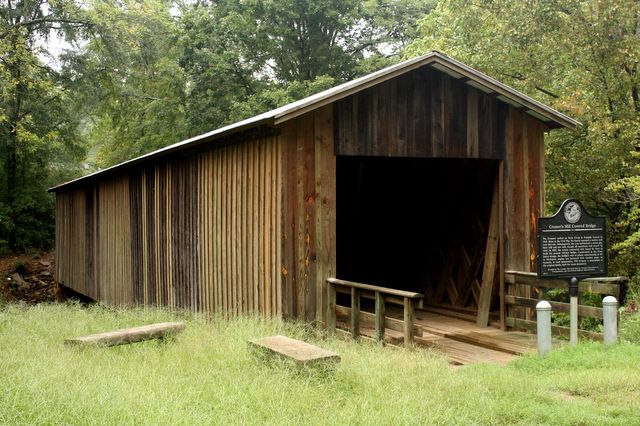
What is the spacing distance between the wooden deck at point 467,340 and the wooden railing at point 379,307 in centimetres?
29

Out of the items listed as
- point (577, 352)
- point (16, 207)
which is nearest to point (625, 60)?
point (577, 352)

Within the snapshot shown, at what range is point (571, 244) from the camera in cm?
781

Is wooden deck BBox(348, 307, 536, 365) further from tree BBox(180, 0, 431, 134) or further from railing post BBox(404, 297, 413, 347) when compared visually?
tree BBox(180, 0, 431, 134)

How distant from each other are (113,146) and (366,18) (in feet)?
41.3

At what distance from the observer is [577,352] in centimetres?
716

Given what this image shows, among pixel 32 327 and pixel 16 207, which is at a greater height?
pixel 16 207

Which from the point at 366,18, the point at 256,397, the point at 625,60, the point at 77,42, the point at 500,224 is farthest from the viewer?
the point at 366,18

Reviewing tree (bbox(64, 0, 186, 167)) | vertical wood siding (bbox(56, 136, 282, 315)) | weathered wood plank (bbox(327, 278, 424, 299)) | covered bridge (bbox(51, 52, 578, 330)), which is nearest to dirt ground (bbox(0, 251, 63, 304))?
vertical wood siding (bbox(56, 136, 282, 315))

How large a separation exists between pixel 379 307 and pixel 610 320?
2.60 m

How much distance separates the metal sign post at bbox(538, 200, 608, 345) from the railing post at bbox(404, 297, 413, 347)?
1.54 m

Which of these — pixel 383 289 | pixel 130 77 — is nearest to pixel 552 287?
pixel 383 289

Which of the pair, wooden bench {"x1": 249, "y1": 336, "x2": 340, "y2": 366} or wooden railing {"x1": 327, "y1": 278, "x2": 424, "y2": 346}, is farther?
wooden railing {"x1": 327, "y1": 278, "x2": 424, "y2": 346}

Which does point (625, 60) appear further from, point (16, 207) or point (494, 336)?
point (16, 207)

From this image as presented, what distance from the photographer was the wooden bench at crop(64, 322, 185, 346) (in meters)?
7.42
